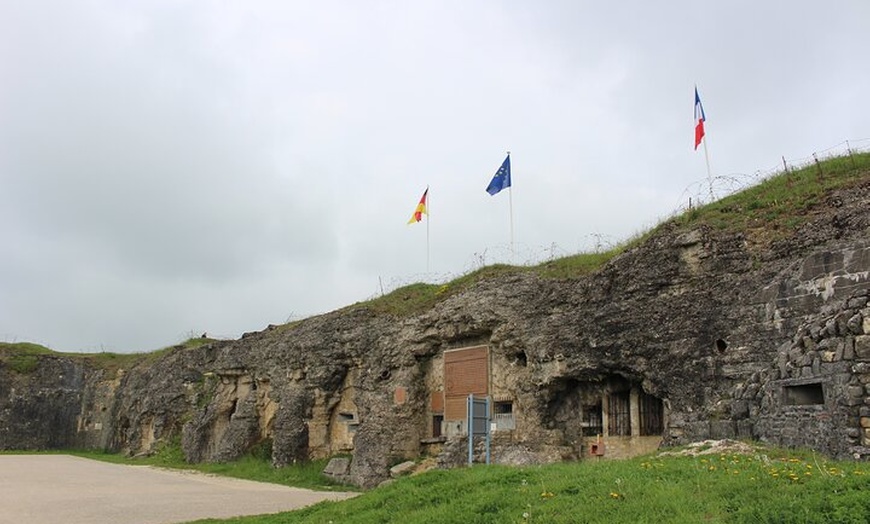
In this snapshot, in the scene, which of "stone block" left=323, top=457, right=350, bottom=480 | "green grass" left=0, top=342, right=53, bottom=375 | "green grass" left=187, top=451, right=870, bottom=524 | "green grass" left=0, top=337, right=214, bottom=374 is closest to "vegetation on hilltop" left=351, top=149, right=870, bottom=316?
"green grass" left=187, top=451, right=870, bottom=524

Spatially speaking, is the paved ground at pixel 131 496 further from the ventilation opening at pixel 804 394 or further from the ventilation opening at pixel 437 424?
the ventilation opening at pixel 804 394

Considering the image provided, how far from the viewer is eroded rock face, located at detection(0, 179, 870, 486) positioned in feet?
44.2

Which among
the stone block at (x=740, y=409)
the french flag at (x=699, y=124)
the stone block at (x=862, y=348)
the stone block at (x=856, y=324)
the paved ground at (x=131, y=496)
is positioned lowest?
the paved ground at (x=131, y=496)

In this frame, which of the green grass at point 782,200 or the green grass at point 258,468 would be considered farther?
the green grass at point 258,468

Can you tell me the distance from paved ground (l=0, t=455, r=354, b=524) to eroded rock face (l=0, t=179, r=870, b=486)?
13.9ft

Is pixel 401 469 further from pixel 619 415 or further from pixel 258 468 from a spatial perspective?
pixel 258 468

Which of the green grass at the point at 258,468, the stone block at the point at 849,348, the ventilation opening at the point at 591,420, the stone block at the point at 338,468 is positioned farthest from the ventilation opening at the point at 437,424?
the stone block at the point at 849,348

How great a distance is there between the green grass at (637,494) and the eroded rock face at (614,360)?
8.22 feet

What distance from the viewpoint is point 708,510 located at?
8141 mm

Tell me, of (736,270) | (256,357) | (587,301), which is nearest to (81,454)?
(256,357)

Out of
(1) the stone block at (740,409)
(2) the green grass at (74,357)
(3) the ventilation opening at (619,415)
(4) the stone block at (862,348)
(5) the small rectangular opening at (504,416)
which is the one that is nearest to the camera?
(4) the stone block at (862,348)

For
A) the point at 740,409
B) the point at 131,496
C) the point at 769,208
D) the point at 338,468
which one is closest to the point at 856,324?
the point at 740,409

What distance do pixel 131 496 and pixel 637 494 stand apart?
17.1 m

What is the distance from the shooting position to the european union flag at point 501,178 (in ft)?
93.4
